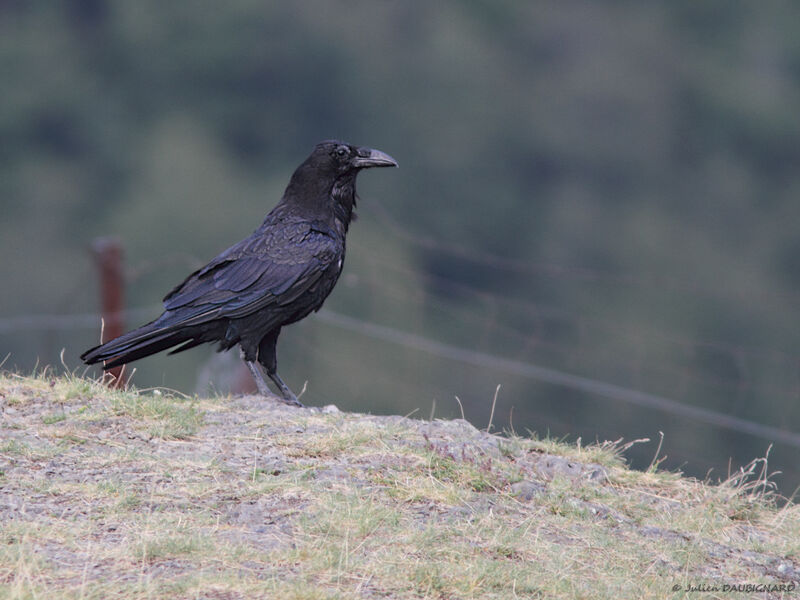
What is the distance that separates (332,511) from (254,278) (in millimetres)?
2372

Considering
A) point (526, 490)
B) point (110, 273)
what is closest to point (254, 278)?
point (526, 490)

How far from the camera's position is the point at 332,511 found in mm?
4586

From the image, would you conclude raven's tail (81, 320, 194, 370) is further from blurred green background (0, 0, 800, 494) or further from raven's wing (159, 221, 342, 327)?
blurred green background (0, 0, 800, 494)

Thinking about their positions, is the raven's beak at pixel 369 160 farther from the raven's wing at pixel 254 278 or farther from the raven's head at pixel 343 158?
the raven's wing at pixel 254 278

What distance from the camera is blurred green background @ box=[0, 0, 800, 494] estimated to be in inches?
1750

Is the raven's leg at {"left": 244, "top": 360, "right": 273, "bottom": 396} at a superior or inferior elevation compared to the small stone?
inferior

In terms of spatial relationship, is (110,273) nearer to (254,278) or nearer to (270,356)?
(270,356)

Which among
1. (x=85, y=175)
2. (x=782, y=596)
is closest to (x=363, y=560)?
(x=782, y=596)

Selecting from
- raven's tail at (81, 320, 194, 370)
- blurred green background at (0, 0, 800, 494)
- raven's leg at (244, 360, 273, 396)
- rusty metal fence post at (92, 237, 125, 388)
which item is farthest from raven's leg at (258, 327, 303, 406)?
blurred green background at (0, 0, 800, 494)

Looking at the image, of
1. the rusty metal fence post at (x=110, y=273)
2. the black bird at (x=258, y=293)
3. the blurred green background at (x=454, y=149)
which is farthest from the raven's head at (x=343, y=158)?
the blurred green background at (x=454, y=149)

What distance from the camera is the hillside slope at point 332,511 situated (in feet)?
13.5

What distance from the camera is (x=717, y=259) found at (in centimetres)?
5022

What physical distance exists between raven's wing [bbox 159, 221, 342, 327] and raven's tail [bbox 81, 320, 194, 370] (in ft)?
0.24

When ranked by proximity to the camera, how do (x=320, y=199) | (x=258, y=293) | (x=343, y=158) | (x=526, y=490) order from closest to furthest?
(x=526, y=490) < (x=258, y=293) < (x=320, y=199) < (x=343, y=158)
